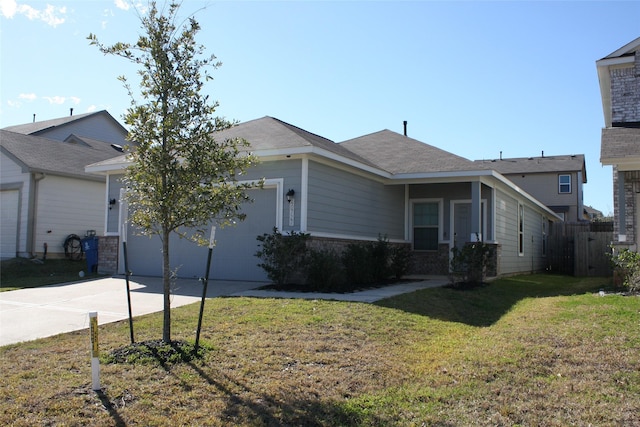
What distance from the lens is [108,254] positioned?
14.6 meters

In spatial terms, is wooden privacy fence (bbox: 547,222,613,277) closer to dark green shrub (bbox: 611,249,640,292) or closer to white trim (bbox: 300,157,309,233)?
dark green shrub (bbox: 611,249,640,292)

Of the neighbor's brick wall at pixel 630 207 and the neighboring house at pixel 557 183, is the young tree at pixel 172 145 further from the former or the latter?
the neighboring house at pixel 557 183

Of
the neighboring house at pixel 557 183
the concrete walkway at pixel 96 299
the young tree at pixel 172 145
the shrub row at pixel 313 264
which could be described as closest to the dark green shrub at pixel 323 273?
the shrub row at pixel 313 264

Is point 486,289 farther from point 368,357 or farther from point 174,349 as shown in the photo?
point 174,349

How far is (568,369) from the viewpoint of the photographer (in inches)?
213

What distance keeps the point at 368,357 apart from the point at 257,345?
1.31 m

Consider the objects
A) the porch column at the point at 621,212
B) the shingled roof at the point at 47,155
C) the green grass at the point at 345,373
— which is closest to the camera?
the green grass at the point at 345,373

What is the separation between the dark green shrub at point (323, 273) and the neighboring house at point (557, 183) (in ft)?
77.7

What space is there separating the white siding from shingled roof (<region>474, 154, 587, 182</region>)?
883 inches

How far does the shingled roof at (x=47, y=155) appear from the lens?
55.9ft


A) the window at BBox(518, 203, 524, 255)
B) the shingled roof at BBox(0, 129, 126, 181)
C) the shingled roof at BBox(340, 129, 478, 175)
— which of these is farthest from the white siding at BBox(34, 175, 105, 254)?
the window at BBox(518, 203, 524, 255)

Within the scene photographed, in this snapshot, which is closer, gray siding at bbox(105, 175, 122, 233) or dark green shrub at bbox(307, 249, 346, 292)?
dark green shrub at bbox(307, 249, 346, 292)

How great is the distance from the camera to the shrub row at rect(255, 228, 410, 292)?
10555 mm

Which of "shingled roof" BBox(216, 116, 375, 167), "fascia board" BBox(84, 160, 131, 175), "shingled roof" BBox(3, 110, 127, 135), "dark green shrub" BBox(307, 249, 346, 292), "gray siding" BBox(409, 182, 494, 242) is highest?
"shingled roof" BBox(3, 110, 127, 135)
